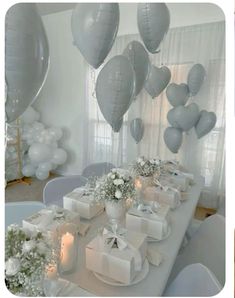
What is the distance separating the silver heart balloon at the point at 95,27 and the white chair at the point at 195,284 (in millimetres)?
1108

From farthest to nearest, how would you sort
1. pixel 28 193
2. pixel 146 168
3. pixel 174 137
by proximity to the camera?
1. pixel 28 193
2. pixel 174 137
3. pixel 146 168

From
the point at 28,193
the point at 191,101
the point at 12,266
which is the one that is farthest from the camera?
the point at 28,193

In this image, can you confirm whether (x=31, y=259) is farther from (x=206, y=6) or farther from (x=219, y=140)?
(x=206, y=6)

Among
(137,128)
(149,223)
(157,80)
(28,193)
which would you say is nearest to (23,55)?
(149,223)

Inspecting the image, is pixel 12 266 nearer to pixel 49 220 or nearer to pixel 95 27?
pixel 49 220

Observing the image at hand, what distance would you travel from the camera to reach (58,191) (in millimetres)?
1912

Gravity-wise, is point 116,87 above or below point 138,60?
below

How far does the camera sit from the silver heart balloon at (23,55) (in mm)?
788

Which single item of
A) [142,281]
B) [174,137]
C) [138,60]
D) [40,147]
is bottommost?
[142,281]

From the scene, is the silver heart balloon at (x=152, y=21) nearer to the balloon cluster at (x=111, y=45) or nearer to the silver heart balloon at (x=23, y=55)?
the balloon cluster at (x=111, y=45)

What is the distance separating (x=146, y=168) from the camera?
5.62 ft

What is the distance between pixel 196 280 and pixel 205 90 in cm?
242

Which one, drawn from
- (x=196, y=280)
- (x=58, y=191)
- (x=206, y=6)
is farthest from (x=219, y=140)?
(x=196, y=280)

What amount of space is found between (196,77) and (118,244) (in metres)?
2.26
